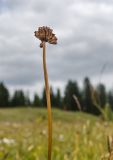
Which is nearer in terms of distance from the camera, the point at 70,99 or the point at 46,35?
the point at 46,35

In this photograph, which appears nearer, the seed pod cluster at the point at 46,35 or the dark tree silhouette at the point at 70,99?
the seed pod cluster at the point at 46,35

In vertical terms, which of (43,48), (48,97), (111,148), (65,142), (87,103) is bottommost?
(87,103)

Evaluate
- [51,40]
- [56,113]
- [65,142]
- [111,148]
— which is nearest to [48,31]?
[51,40]

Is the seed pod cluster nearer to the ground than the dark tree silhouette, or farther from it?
farther from it

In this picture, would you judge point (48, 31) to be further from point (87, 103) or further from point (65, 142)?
point (87, 103)

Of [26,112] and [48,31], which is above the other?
[48,31]

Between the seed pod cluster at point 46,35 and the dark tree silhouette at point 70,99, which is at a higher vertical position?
the seed pod cluster at point 46,35

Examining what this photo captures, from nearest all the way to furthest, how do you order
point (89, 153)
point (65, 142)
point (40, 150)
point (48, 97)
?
point (48, 97) < point (89, 153) < point (40, 150) < point (65, 142)

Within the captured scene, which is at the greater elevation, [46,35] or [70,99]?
[46,35]

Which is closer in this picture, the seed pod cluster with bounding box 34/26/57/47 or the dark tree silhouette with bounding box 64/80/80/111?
the seed pod cluster with bounding box 34/26/57/47

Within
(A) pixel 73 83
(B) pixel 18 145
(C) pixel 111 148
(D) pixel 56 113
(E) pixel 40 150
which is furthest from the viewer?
(A) pixel 73 83

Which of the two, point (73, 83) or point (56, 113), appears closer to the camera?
point (56, 113)
